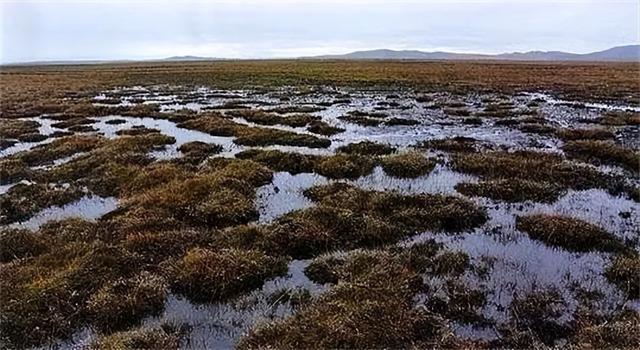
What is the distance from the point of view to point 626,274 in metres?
12.1

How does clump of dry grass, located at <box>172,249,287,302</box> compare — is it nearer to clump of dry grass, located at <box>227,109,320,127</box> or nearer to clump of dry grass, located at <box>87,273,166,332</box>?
clump of dry grass, located at <box>87,273,166,332</box>

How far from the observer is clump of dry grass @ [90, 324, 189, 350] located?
30.5ft

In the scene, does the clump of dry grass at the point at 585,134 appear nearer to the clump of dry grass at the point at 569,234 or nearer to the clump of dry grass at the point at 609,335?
the clump of dry grass at the point at 569,234

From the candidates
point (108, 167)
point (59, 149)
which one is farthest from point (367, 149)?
point (59, 149)

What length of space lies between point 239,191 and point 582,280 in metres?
11.8

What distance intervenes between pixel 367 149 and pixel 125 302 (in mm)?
17281

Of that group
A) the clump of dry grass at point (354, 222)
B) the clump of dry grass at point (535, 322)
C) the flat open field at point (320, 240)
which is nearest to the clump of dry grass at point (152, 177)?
the flat open field at point (320, 240)

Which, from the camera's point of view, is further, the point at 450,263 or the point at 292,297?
the point at 450,263

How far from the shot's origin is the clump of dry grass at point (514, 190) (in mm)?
18469

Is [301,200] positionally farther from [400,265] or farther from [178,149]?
[178,149]

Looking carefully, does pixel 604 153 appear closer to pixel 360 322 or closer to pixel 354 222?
pixel 354 222

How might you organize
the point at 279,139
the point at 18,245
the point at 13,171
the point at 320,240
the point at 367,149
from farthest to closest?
1. the point at 279,139
2. the point at 367,149
3. the point at 13,171
4. the point at 320,240
5. the point at 18,245

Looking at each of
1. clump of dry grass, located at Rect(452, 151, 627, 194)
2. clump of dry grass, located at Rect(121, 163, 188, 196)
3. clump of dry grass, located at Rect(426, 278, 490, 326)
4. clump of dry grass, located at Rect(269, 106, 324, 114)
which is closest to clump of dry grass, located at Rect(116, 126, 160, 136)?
clump of dry grass, located at Rect(121, 163, 188, 196)

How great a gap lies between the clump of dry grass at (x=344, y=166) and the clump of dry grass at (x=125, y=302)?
11.2 metres
